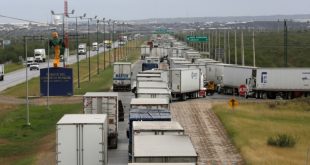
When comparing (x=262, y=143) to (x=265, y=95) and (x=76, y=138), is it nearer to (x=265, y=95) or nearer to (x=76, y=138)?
(x=76, y=138)

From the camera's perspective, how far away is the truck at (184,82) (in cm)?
6291

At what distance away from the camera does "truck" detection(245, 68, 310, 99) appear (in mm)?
65250

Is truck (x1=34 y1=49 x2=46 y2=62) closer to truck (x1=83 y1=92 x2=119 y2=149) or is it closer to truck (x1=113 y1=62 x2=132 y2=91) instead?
truck (x1=113 y1=62 x2=132 y2=91)

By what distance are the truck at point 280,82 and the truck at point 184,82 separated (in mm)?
6084

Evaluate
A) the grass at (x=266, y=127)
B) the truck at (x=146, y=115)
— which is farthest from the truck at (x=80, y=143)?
the grass at (x=266, y=127)

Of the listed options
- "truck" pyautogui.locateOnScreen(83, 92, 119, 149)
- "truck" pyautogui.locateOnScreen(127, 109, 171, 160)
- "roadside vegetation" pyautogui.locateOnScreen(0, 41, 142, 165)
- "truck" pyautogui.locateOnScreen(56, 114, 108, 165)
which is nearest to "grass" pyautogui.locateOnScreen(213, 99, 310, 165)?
"truck" pyautogui.locateOnScreen(127, 109, 171, 160)

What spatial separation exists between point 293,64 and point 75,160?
351ft

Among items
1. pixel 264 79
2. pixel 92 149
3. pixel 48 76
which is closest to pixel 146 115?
pixel 92 149

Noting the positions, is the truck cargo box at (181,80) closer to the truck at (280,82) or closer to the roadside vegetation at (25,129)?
the truck at (280,82)

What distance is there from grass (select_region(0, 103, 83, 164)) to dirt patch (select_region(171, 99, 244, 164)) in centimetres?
945

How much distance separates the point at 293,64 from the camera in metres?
128

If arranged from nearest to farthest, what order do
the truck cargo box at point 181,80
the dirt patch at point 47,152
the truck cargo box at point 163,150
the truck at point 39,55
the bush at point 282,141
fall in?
the truck cargo box at point 163,150 → the dirt patch at point 47,152 → the bush at point 282,141 → the truck cargo box at point 181,80 → the truck at point 39,55

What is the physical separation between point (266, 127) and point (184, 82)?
761 inches

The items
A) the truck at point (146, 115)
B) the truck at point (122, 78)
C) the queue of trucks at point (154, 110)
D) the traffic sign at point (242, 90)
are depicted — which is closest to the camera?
the queue of trucks at point (154, 110)
